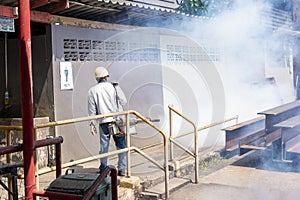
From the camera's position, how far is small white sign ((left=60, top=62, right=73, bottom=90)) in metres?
7.16

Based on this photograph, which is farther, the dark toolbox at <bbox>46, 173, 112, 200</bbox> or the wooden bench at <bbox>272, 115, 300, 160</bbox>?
the wooden bench at <bbox>272, 115, 300, 160</bbox>

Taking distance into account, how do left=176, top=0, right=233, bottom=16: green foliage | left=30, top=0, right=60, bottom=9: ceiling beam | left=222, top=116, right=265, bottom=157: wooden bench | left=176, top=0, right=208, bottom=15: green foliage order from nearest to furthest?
left=30, top=0, right=60, bottom=9: ceiling beam → left=222, top=116, right=265, bottom=157: wooden bench → left=176, top=0, right=233, bottom=16: green foliage → left=176, top=0, right=208, bottom=15: green foliage

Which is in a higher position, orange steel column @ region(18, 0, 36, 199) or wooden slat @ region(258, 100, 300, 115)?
orange steel column @ region(18, 0, 36, 199)

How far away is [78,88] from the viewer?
747 centimetres

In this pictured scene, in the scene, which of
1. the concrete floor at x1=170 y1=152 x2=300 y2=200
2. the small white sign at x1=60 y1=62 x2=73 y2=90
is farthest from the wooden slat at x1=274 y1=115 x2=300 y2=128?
the small white sign at x1=60 y1=62 x2=73 y2=90

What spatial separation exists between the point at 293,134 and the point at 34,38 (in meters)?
4.70

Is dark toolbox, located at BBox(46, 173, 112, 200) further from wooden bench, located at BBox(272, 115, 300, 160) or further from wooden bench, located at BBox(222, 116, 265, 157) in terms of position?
wooden bench, located at BBox(222, 116, 265, 157)

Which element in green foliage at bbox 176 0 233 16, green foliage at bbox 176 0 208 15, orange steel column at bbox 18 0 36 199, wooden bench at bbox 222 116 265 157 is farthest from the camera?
green foliage at bbox 176 0 208 15

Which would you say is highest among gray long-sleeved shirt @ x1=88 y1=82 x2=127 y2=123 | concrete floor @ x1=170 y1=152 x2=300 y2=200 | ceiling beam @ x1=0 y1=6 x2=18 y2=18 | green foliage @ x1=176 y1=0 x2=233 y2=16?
green foliage @ x1=176 y1=0 x2=233 y2=16

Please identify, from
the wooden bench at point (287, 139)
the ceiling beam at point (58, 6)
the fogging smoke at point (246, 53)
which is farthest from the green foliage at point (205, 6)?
the ceiling beam at point (58, 6)

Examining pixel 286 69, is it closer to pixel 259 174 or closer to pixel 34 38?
pixel 259 174

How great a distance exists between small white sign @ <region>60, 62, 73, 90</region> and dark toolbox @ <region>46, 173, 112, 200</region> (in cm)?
376

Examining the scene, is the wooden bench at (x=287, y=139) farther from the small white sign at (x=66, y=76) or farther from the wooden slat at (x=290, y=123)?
the small white sign at (x=66, y=76)

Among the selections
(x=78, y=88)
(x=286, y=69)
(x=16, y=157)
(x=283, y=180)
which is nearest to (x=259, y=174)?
(x=283, y=180)
